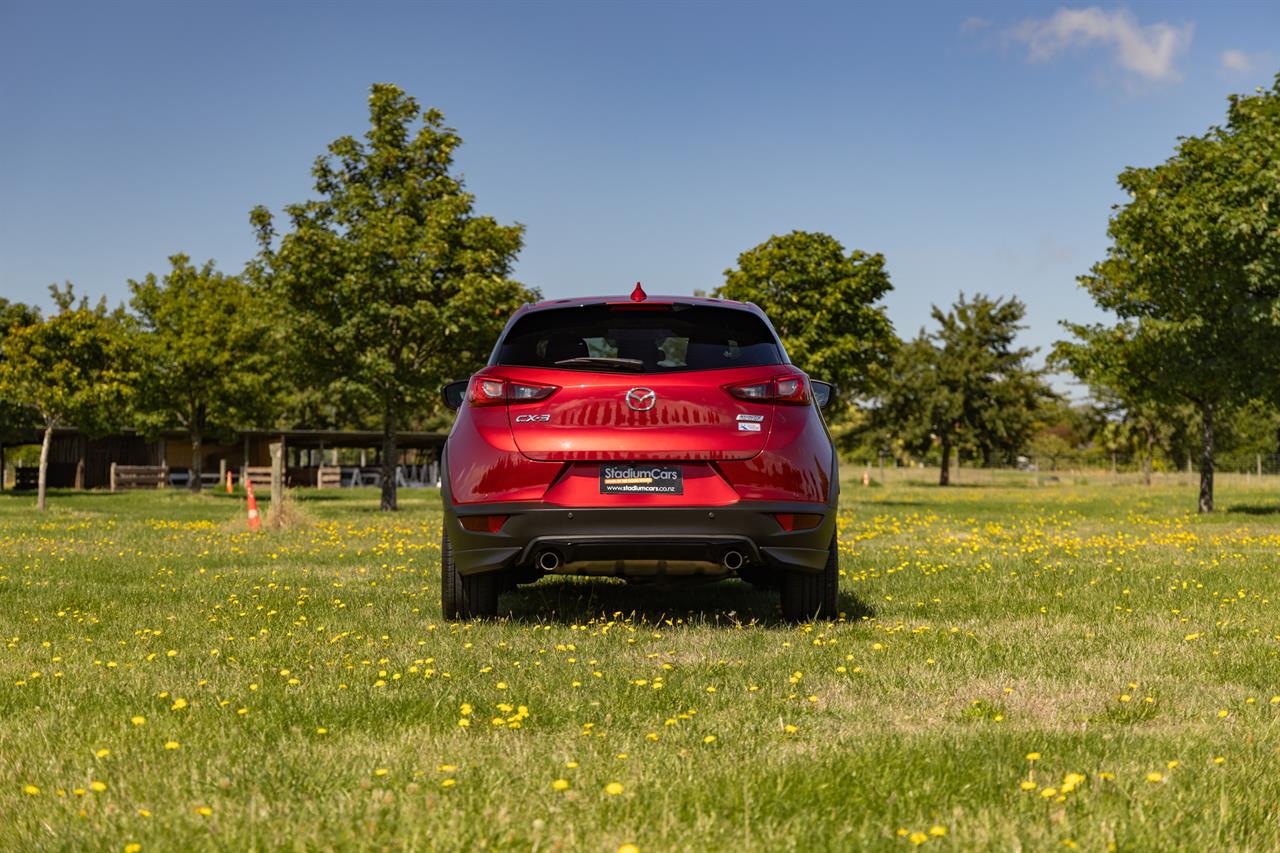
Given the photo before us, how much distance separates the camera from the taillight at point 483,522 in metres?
6.10

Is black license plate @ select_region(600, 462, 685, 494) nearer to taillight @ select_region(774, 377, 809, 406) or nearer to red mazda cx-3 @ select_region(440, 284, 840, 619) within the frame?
red mazda cx-3 @ select_region(440, 284, 840, 619)

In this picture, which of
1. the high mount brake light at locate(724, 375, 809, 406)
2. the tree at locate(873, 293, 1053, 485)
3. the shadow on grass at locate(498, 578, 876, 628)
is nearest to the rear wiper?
the high mount brake light at locate(724, 375, 809, 406)

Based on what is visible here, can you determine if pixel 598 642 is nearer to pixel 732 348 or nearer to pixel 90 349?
pixel 732 348

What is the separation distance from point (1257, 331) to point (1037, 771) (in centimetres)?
2127

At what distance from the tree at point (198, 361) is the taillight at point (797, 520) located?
109ft

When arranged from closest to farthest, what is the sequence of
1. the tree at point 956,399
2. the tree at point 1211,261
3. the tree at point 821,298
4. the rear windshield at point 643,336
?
1. the rear windshield at point 643,336
2. the tree at point 1211,261
3. the tree at point 821,298
4. the tree at point 956,399

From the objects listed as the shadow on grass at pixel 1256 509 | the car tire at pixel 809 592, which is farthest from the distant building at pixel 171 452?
the car tire at pixel 809 592

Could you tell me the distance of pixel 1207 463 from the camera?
27.7 meters

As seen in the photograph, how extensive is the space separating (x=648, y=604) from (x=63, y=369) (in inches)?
972

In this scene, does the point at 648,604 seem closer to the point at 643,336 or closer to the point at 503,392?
the point at 643,336

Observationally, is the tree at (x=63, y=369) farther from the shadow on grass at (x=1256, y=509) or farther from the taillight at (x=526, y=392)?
the shadow on grass at (x=1256, y=509)

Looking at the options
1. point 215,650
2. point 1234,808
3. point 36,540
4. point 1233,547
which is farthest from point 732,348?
point 36,540

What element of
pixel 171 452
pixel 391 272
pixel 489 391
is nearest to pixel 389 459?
pixel 391 272

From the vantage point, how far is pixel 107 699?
15.4 ft
